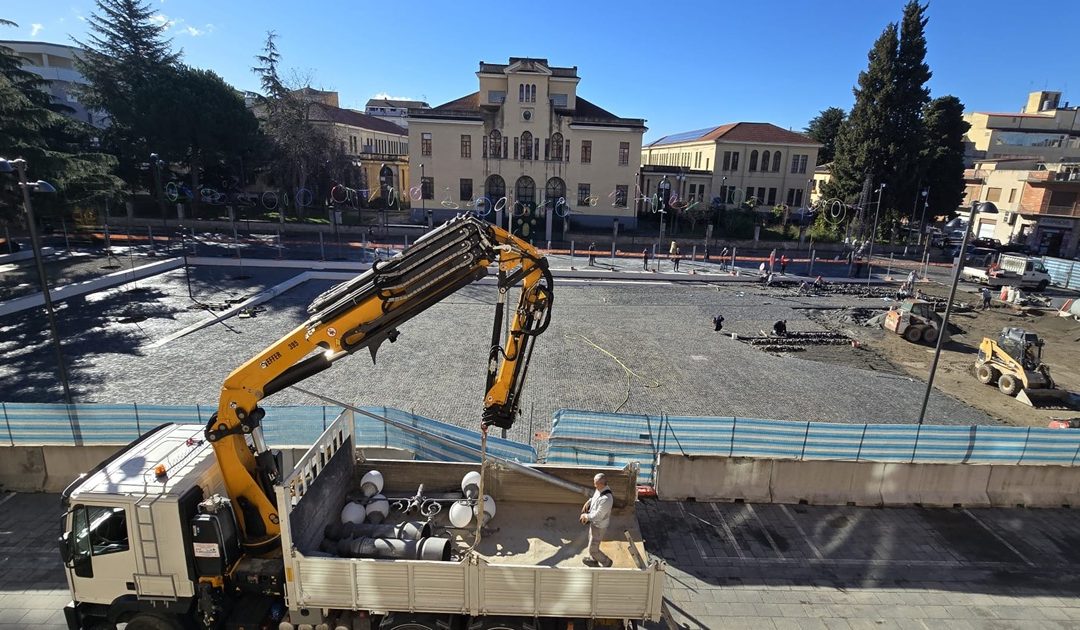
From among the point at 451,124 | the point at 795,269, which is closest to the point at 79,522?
the point at 795,269

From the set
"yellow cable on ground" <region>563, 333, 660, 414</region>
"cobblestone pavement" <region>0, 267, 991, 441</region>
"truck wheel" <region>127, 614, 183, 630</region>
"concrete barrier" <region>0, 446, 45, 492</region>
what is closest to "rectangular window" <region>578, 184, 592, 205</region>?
"cobblestone pavement" <region>0, 267, 991, 441</region>

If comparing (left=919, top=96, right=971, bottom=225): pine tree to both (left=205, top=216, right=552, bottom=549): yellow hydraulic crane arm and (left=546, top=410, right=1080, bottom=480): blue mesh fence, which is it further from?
(left=205, top=216, right=552, bottom=549): yellow hydraulic crane arm

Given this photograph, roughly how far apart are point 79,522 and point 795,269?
42176mm

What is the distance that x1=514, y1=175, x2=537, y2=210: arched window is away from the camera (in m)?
52.7

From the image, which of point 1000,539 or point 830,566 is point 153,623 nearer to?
point 830,566

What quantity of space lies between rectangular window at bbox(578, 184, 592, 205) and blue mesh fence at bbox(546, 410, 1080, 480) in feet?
143

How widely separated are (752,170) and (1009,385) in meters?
44.9

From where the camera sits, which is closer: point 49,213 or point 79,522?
point 79,522

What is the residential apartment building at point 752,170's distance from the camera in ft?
190

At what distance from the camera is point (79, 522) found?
6641 millimetres

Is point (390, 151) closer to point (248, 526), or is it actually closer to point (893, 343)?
point (893, 343)

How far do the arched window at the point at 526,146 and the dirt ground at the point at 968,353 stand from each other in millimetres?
A: 32013

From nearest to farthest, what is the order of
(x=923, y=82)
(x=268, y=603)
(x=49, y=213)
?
(x=268, y=603) < (x=49, y=213) < (x=923, y=82)

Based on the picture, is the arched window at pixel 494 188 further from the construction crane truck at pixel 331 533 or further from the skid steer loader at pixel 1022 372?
the construction crane truck at pixel 331 533
